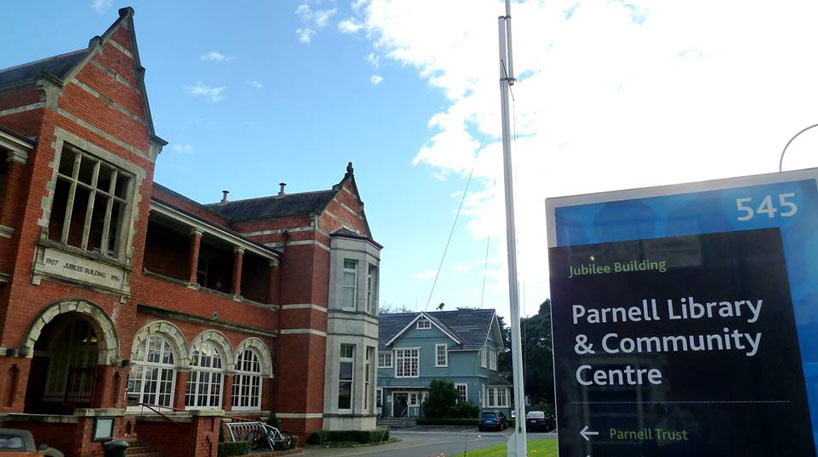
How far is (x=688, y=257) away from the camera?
10.9 ft

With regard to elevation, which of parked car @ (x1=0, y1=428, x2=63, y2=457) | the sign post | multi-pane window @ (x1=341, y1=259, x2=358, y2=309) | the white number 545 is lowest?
parked car @ (x1=0, y1=428, x2=63, y2=457)

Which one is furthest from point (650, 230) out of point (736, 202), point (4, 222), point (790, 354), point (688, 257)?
point (4, 222)

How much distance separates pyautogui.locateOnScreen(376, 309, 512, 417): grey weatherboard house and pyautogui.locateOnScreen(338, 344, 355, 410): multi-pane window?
972 inches

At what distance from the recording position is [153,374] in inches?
761

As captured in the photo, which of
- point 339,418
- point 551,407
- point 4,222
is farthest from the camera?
point 551,407

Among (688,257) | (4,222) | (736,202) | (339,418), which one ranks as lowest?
(339,418)

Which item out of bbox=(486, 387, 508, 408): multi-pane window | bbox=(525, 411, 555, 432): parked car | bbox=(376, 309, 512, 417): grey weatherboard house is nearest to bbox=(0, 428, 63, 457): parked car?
bbox=(525, 411, 555, 432): parked car

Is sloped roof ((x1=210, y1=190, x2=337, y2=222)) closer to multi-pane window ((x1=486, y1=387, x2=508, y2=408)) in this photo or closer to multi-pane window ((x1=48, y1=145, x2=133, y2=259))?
multi-pane window ((x1=48, y1=145, x2=133, y2=259))

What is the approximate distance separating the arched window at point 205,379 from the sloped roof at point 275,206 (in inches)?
283

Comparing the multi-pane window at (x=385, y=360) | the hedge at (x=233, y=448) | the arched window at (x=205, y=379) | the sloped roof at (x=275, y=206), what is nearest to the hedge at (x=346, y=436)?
the arched window at (x=205, y=379)

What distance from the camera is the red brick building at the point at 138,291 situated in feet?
46.9

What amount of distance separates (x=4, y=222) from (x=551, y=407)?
44398mm

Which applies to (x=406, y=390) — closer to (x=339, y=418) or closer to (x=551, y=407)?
(x=551, y=407)

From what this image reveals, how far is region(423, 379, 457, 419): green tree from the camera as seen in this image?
46.0 metres
